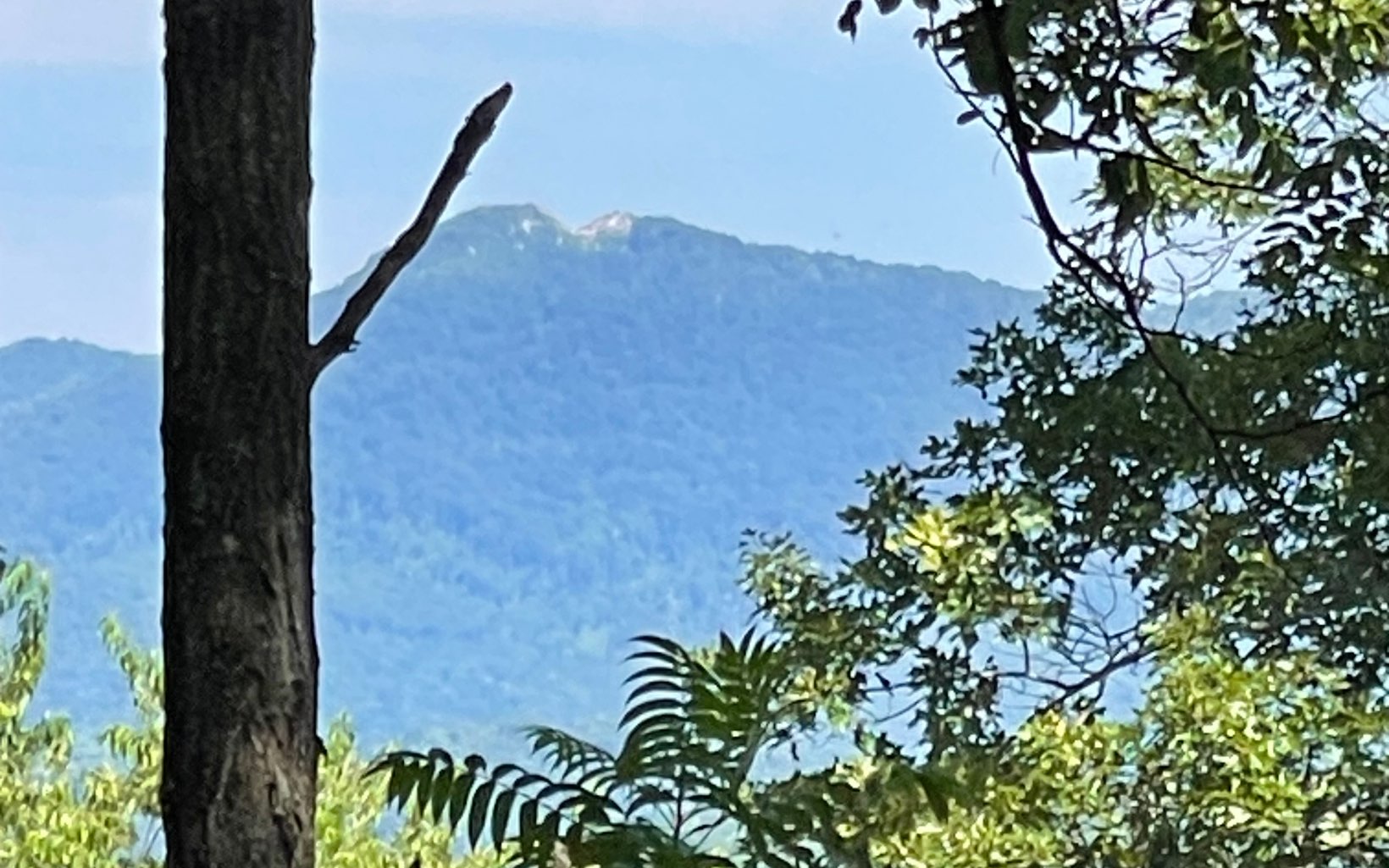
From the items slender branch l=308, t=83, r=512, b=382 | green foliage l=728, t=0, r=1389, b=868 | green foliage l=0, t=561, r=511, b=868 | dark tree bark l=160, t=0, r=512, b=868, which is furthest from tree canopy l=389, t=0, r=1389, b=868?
green foliage l=0, t=561, r=511, b=868

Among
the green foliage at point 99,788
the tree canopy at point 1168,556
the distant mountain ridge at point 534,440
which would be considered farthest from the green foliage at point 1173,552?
the distant mountain ridge at point 534,440

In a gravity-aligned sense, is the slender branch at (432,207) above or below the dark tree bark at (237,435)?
above

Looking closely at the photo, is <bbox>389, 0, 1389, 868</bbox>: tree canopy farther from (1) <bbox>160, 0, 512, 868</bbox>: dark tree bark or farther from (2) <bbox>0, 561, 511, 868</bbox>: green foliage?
(2) <bbox>0, 561, 511, 868</bbox>: green foliage

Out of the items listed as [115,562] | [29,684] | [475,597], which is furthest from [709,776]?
[475,597]

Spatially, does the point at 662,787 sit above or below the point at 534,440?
below

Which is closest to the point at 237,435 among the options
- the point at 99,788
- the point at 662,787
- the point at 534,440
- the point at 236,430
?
the point at 236,430

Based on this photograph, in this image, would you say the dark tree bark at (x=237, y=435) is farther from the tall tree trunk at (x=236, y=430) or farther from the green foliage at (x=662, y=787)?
the green foliage at (x=662, y=787)

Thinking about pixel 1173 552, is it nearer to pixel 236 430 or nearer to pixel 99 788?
pixel 236 430
